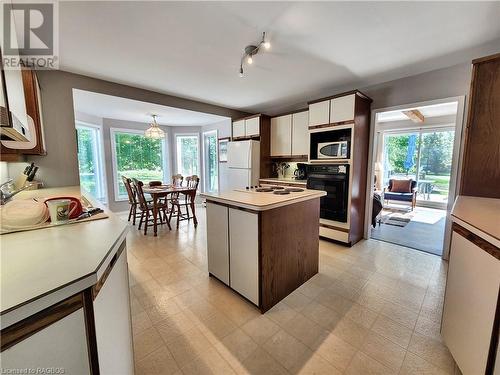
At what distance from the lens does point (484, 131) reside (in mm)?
1648

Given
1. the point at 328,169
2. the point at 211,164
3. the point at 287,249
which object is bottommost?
the point at 287,249

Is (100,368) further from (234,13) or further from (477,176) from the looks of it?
(477,176)

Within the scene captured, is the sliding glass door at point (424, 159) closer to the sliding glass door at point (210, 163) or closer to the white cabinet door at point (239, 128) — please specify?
the white cabinet door at point (239, 128)

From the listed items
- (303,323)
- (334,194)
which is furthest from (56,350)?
(334,194)

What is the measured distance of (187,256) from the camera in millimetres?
2879

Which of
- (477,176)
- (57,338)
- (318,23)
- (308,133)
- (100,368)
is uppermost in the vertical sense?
(318,23)

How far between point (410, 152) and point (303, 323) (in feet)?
22.1

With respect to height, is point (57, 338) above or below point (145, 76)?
below

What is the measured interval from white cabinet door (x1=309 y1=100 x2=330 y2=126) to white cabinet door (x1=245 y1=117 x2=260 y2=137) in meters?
1.25

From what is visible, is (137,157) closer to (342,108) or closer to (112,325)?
(342,108)

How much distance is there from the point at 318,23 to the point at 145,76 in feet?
7.73

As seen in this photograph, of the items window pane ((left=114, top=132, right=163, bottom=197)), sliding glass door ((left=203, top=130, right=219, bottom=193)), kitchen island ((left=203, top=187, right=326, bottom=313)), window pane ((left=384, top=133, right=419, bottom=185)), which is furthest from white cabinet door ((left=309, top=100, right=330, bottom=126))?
window pane ((left=384, top=133, right=419, bottom=185))

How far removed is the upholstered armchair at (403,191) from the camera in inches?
217

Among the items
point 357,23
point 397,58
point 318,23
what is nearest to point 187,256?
point 318,23
